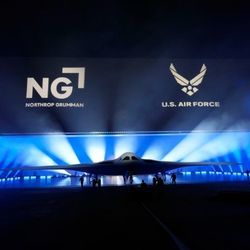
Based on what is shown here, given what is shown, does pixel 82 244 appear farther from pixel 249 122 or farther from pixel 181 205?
pixel 249 122

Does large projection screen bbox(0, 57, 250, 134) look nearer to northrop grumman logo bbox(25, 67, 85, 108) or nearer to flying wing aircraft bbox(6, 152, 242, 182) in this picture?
northrop grumman logo bbox(25, 67, 85, 108)

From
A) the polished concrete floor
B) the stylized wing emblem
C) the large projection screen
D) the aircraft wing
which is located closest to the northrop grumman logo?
the large projection screen

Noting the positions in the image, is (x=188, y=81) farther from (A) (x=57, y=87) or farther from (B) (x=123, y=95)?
(A) (x=57, y=87)

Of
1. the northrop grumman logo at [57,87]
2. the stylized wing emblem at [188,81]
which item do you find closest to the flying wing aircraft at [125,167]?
the northrop grumman logo at [57,87]

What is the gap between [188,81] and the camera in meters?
27.6

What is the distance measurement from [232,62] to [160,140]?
1132cm

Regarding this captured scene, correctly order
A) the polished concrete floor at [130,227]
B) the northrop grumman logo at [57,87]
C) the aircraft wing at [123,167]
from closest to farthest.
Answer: the polished concrete floor at [130,227] → the aircraft wing at [123,167] → the northrop grumman logo at [57,87]

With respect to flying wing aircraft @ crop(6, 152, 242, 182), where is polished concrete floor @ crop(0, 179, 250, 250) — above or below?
below

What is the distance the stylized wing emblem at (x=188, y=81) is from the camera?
27.4 metres

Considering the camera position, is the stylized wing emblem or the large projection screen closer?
the large projection screen

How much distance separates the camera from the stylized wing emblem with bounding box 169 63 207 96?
2742 cm

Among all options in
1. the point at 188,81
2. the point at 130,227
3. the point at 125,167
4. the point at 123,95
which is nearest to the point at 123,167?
the point at 125,167

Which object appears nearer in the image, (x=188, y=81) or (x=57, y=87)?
(x=57, y=87)

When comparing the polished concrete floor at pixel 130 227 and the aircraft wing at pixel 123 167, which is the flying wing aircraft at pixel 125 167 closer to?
the aircraft wing at pixel 123 167
